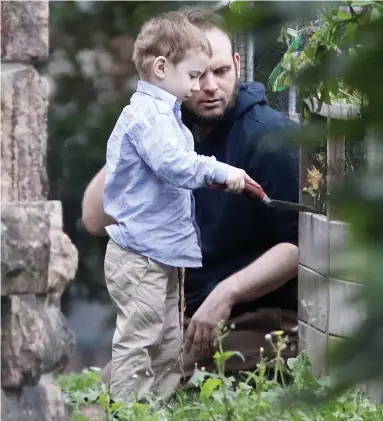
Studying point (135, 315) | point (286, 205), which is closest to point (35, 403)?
point (135, 315)

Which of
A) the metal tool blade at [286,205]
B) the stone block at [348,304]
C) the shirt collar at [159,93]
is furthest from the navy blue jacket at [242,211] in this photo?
the stone block at [348,304]

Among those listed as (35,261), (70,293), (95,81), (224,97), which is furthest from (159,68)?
(70,293)

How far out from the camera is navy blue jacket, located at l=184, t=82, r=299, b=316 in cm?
362

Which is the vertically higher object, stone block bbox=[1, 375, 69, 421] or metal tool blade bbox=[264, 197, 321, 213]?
metal tool blade bbox=[264, 197, 321, 213]

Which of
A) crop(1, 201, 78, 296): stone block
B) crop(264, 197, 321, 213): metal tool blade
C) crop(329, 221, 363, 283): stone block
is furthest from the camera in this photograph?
crop(264, 197, 321, 213): metal tool blade

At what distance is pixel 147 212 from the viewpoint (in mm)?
3154

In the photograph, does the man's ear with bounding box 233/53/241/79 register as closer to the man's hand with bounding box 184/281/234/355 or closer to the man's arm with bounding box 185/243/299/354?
the man's arm with bounding box 185/243/299/354

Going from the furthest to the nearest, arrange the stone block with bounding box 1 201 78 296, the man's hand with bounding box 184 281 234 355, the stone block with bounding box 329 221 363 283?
the man's hand with bounding box 184 281 234 355, the stone block with bounding box 1 201 78 296, the stone block with bounding box 329 221 363 283

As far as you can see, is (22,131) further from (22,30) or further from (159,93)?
(159,93)

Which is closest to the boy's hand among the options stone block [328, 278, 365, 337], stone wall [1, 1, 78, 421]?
stone wall [1, 1, 78, 421]

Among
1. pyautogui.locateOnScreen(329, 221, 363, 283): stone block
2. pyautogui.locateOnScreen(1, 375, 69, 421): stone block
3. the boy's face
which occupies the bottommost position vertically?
pyautogui.locateOnScreen(1, 375, 69, 421): stone block

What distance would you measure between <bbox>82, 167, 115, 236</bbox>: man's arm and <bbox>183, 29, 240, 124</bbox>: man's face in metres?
0.39

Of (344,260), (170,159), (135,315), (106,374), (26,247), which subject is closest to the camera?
(344,260)

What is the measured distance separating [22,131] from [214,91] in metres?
1.64
